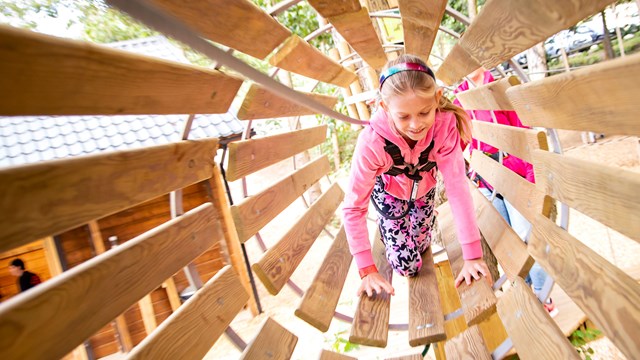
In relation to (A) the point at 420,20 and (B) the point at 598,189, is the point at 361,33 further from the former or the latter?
(B) the point at 598,189

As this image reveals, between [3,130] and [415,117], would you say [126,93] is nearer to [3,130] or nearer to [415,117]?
[415,117]

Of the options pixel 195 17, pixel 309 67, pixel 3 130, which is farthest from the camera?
pixel 3 130

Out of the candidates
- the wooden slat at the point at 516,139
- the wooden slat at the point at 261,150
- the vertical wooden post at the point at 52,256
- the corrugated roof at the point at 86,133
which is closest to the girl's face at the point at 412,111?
the wooden slat at the point at 516,139

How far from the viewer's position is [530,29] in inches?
54.4

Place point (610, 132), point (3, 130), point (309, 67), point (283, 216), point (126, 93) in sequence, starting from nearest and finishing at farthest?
point (610, 132), point (126, 93), point (309, 67), point (3, 130), point (283, 216)

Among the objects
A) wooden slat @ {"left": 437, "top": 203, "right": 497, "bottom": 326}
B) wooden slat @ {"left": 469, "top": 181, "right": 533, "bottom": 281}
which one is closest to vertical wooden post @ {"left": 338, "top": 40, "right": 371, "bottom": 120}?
wooden slat @ {"left": 469, "top": 181, "right": 533, "bottom": 281}

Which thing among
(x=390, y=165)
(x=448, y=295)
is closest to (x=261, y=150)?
(x=390, y=165)

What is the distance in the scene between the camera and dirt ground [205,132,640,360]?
13.6ft

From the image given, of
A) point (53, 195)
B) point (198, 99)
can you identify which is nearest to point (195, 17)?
point (198, 99)

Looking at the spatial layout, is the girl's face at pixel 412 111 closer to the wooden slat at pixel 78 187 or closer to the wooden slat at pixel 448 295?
the wooden slat at pixel 78 187

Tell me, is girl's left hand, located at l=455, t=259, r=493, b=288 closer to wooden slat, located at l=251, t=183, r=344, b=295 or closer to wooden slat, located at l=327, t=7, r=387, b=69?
wooden slat, located at l=251, t=183, r=344, b=295

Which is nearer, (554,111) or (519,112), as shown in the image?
(554,111)

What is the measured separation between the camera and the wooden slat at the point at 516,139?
165 centimetres

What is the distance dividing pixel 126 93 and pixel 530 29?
1.27 metres
